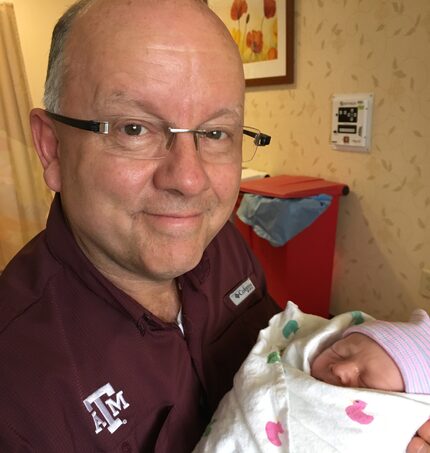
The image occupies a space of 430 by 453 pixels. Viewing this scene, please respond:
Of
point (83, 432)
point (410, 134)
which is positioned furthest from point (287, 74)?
point (83, 432)

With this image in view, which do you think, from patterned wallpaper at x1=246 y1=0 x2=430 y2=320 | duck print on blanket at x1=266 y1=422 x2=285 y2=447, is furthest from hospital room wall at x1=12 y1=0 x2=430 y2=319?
duck print on blanket at x1=266 y1=422 x2=285 y2=447

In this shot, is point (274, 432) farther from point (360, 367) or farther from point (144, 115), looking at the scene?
point (144, 115)

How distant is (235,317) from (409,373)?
0.44 metres

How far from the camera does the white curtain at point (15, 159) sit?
2.77 m

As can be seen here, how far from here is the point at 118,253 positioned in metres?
0.76

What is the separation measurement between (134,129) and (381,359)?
71 cm

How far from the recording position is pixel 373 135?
193 cm

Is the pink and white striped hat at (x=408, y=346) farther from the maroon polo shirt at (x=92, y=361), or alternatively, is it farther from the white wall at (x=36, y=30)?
the white wall at (x=36, y=30)

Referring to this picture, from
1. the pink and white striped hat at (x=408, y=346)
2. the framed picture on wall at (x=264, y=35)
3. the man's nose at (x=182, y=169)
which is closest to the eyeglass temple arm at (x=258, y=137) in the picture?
the man's nose at (x=182, y=169)

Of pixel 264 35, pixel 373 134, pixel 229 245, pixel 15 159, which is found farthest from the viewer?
pixel 15 159

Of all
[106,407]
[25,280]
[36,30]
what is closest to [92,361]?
[106,407]

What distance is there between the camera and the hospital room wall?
1743 millimetres

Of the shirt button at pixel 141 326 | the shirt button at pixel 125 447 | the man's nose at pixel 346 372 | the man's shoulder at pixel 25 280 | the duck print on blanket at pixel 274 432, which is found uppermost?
the man's shoulder at pixel 25 280

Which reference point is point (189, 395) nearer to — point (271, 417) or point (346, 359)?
point (271, 417)
